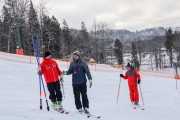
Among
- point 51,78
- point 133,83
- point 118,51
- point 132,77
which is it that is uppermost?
point 118,51

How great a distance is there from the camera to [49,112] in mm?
8773

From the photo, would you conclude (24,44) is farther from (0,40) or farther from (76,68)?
(76,68)

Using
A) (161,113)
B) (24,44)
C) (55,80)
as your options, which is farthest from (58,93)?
(24,44)

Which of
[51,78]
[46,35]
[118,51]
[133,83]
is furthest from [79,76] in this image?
[118,51]

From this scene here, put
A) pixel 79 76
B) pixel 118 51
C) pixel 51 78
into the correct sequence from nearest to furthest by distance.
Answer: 1. pixel 51 78
2. pixel 79 76
3. pixel 118 51

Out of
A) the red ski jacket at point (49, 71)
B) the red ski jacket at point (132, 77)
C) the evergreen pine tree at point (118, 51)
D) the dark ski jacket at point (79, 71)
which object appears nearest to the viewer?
the red ski jacket at point (49, 71)

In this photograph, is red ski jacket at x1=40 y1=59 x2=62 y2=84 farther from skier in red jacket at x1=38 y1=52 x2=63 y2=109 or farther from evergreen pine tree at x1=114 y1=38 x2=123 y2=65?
evergreen pine tree at x1=114 y1=38 x2=123 y2=65

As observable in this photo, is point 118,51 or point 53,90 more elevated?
point 118,51

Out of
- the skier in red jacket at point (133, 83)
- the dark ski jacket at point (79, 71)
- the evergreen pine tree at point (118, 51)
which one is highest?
the evergreen pine tree at point (118, 51)

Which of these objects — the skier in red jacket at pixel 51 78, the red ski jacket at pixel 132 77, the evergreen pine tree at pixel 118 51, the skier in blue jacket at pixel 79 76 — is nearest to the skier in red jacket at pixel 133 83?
the red ski jacket at pixel 132 77

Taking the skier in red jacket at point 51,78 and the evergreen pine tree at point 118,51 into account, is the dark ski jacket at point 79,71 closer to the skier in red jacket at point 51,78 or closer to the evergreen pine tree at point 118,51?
the skier in red jacket at point 51,78

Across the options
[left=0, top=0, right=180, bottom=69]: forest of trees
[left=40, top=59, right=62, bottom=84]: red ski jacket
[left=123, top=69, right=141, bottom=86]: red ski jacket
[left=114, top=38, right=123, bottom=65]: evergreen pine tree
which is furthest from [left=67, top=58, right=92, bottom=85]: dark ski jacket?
[left=114, top=38, right=123, bottom=65]: evergreen pine tree

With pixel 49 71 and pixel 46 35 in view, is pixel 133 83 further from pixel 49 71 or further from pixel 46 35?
pixel 46 35

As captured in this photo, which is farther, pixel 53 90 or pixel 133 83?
pixel 133 83
